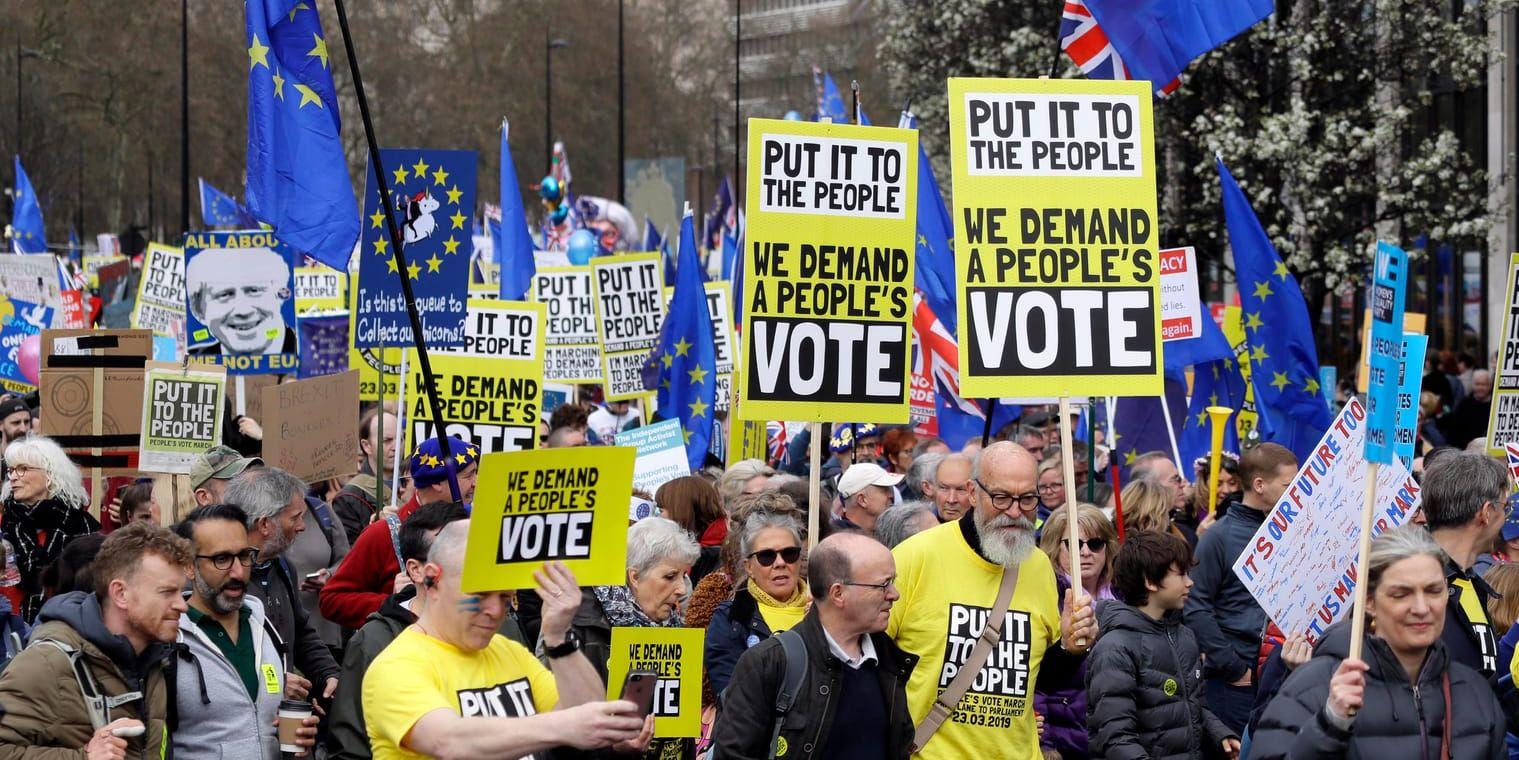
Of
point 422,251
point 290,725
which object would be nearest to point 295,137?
point 422,251

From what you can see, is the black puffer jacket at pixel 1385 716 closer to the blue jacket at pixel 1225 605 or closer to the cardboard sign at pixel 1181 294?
the blue jacket at pixel 1225 605

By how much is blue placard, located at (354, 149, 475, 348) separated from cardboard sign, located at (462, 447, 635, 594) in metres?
5.51

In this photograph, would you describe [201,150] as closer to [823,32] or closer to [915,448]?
[823,32]

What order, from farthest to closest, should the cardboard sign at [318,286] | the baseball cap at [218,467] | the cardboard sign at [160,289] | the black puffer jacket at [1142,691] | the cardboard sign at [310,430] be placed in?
the cardboard sign at [318,286], the cardboard sign at [160,289], the cardboard sign at [310,430], the baseball cap at [218,467], the black puffer jacket at [1142,691]

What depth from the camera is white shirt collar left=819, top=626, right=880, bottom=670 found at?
19.5ft

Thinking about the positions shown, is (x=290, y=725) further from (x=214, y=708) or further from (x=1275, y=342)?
(x=1275, y=342)

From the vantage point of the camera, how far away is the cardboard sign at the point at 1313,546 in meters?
7.39

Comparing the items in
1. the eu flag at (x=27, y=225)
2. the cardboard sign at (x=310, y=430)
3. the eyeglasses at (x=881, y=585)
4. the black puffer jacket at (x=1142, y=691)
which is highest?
the eu flag at (x=27, y=225)

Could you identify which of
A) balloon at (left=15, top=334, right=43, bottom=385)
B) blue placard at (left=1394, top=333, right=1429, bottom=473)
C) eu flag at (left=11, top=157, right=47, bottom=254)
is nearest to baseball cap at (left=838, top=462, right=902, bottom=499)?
blue placard at (left=1394, top=333, right=1429, bottom=473)

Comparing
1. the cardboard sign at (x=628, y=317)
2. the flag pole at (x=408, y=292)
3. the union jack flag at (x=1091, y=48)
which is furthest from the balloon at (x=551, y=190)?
the flag pole at (x=408, y=292)

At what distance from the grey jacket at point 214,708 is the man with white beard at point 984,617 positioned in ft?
6.55

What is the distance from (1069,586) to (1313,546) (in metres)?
0.89

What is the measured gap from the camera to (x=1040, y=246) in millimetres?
7176

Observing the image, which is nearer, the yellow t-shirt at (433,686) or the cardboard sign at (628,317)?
the yellow t-shirt at (433,686)
